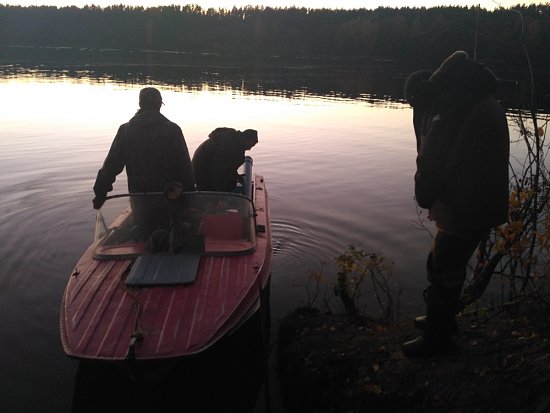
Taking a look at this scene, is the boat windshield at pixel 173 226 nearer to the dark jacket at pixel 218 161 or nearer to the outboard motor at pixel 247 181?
the dark jacket at pixel 218 161

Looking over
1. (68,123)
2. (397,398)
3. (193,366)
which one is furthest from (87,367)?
(68,123)

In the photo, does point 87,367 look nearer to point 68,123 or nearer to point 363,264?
point 363,264

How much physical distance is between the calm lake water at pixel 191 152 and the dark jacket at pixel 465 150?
3412 mm

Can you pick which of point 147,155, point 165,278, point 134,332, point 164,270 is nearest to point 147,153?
point 147,155

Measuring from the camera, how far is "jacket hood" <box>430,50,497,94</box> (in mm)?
2883

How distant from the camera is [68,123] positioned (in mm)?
18734

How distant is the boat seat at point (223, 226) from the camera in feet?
16.7

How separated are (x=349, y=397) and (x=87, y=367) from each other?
274 centimetres

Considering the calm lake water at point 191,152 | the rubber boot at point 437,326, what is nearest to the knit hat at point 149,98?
the calm lake water at point 191,152

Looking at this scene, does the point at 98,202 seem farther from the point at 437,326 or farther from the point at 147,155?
the point at 437,326

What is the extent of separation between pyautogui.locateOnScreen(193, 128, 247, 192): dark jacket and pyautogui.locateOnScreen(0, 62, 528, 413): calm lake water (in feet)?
5.72

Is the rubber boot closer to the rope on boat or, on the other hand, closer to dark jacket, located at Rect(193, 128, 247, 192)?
the rope on boat

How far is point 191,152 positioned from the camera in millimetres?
14875

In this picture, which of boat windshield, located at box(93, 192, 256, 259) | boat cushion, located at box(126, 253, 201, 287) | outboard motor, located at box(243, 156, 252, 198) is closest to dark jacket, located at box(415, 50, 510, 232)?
boat cushion, located at box(126, 253, 201, 287)
